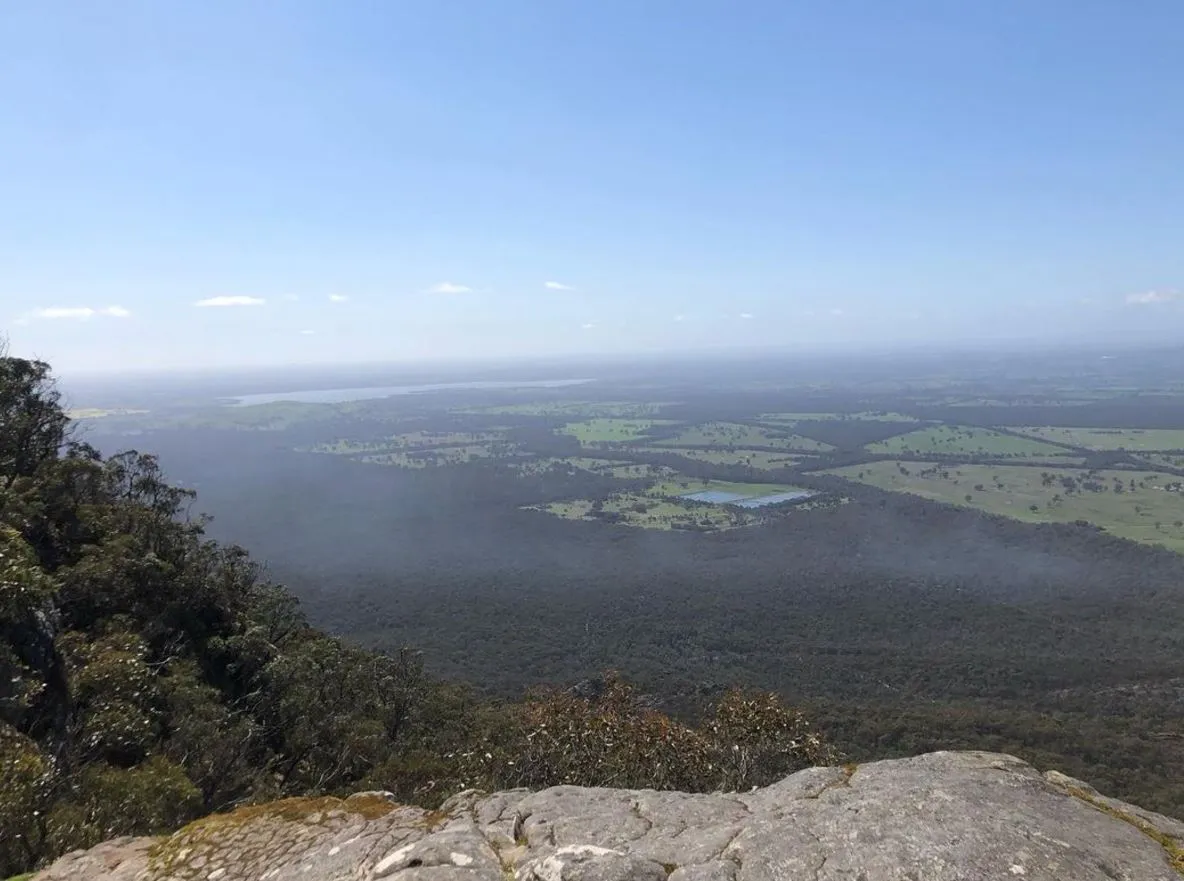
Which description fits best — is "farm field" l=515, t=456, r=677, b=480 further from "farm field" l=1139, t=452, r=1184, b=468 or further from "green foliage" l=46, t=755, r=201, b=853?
"green foliage" l=46, t=755, r=201, b=853

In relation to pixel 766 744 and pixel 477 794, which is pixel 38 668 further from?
pixel 766 744

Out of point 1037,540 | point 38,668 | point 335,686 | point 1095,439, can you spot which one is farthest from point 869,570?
point 1095,439

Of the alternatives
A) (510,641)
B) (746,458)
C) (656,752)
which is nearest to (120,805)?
(656,752)

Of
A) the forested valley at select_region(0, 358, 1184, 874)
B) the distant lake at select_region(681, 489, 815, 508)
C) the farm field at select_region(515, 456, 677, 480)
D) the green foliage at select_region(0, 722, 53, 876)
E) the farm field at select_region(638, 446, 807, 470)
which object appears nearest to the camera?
the green foliage at select_region(0, 722, 53, 876)

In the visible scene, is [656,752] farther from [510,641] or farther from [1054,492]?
[1054,492]

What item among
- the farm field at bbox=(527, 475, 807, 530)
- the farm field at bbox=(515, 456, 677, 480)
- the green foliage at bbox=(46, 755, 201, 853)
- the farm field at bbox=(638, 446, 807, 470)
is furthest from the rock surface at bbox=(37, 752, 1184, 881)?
the farm field at bbox=(638, 446, 807, 470)

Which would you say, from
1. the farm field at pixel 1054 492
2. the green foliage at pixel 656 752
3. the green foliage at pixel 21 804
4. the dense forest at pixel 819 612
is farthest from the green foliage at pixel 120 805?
the farm field at pixel 1054 492

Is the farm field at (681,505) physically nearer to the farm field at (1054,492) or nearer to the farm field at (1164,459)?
the farm field at (1054,492)
